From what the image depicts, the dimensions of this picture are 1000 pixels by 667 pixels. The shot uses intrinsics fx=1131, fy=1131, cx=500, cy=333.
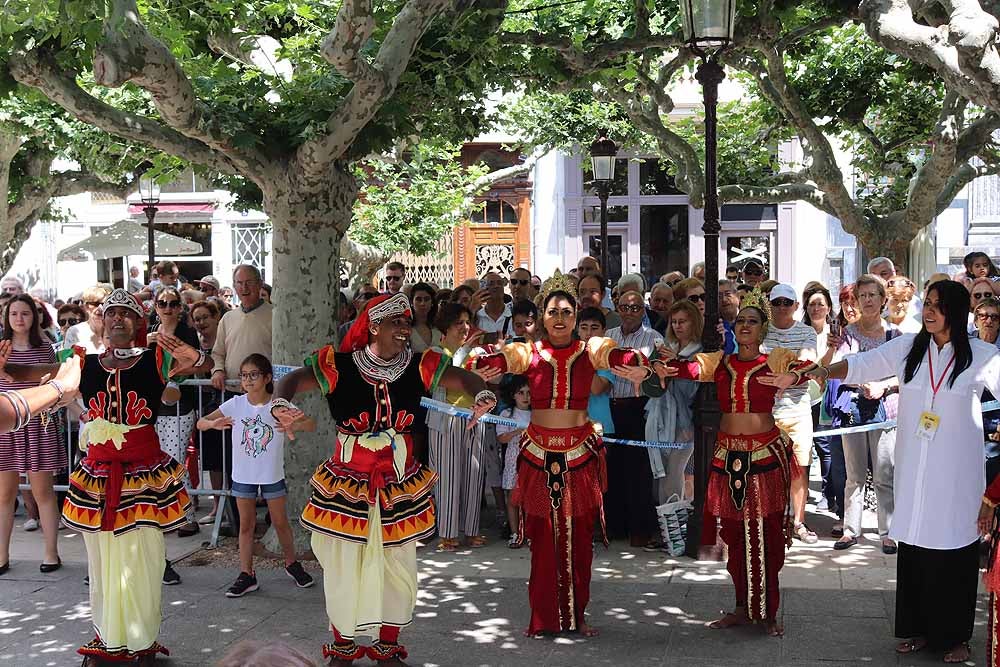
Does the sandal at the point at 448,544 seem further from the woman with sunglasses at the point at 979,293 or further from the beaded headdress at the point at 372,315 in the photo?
the woman with sunglasses at the point at 979,293

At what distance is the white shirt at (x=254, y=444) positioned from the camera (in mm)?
7371

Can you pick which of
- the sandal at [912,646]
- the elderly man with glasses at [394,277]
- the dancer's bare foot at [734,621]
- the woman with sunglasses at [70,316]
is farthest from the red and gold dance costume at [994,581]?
the woman with sunglasses at [70,316]

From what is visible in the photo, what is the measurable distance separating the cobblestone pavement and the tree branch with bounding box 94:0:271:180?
10.0ft

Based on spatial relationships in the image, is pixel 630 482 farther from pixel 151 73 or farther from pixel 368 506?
pixel 151 73

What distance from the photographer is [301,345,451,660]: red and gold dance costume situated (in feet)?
19.3

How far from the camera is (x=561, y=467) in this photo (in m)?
6.41

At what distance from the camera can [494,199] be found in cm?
2766

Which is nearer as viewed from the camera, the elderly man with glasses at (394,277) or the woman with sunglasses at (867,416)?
the woman with sunglasses at (867,416)

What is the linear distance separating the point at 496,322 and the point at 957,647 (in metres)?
4.97

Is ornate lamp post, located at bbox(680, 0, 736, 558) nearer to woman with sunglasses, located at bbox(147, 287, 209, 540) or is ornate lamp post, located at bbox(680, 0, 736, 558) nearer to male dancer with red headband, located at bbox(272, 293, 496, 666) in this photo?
male dancer with red headband, located at bbox(272, 293, 496, 666)

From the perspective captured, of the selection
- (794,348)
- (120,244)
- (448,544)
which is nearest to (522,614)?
(448,544)

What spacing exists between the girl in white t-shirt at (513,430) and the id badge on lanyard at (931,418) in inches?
135

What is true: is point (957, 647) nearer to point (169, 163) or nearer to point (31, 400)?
point (31, 400)

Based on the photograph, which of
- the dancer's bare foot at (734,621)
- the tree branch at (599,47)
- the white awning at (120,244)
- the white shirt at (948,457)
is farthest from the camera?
the white awning at (120,244)
